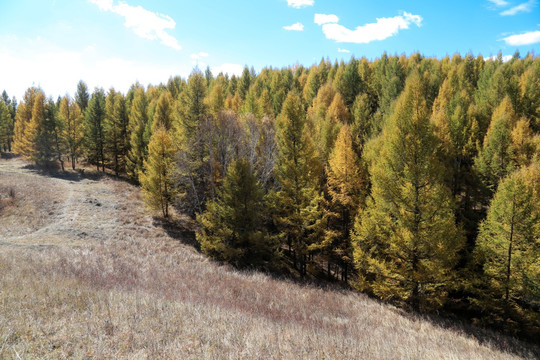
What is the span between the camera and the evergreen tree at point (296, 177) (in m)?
19.9

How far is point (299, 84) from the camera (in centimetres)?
6450

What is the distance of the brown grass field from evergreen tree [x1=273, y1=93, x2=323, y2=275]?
4677 millimetres

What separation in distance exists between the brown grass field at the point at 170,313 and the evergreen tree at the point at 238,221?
61.2 inches

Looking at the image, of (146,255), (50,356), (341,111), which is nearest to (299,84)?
(341,111)

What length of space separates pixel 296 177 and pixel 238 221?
5526mm

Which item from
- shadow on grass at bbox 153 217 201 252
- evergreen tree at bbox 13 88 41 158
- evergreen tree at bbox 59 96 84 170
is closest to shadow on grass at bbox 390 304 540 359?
shadow on grass at bbox 153 217 201 252

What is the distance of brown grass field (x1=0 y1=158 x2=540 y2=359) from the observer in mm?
5781

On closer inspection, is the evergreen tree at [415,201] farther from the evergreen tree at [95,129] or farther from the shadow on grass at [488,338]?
the evergreen tree at [95,129]

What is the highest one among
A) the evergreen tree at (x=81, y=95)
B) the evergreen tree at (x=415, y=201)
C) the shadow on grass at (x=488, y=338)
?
the evergreen tree at (x=81, y=95)

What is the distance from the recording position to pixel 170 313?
25.0 ft

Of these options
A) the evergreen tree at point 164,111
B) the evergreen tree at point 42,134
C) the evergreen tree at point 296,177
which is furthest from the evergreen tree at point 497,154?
the evergreen tree at point 42,134

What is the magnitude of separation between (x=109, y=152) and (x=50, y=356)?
4662 centimetres

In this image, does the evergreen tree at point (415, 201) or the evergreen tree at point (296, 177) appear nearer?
the evergreen tree at point (415, 201)

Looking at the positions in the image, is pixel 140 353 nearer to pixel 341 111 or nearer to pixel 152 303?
pixel 152 303
